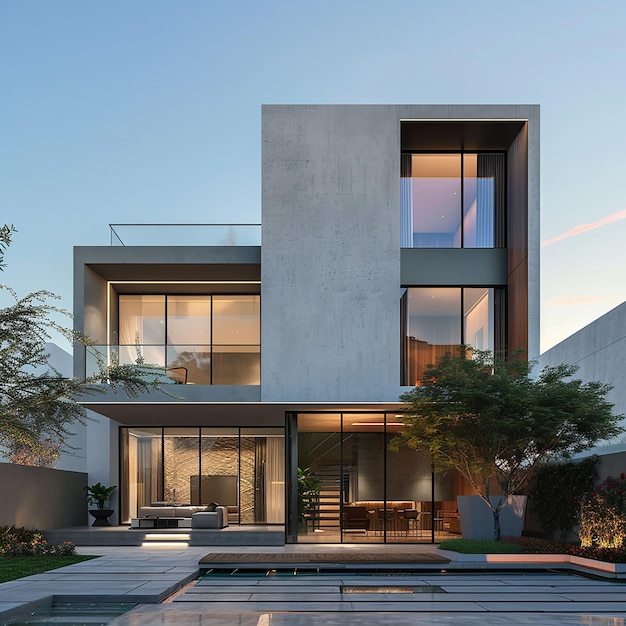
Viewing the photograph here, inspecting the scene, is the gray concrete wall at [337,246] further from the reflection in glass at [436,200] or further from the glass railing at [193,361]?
the glass railing at [193,361]

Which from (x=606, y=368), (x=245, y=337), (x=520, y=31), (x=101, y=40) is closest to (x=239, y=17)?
(x=101, y=40)

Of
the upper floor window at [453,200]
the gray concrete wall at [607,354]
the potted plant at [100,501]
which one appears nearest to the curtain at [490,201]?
the upper floor window at [453,200]

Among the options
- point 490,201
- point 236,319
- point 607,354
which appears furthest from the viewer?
point 236,319

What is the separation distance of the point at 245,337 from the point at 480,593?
13485mm

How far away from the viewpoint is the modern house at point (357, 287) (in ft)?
64.3

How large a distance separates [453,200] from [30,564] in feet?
43.3

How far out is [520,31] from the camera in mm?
20250

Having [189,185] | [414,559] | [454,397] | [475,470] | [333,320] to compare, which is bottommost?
[414,559]

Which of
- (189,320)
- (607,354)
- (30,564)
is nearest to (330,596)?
(30,564)

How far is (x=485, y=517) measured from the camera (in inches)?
745

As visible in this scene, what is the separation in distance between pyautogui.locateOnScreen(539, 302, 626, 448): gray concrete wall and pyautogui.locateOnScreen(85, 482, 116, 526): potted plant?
1439 centimetres

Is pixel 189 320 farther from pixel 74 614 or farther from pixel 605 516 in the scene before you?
pixel 74 614

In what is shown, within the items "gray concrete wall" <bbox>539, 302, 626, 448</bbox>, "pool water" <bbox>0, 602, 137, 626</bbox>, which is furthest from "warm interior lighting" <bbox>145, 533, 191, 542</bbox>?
"gray concrete wall" <bbox>539, 302, 626, 448</bbox>

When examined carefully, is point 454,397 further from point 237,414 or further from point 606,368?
point 606,368
